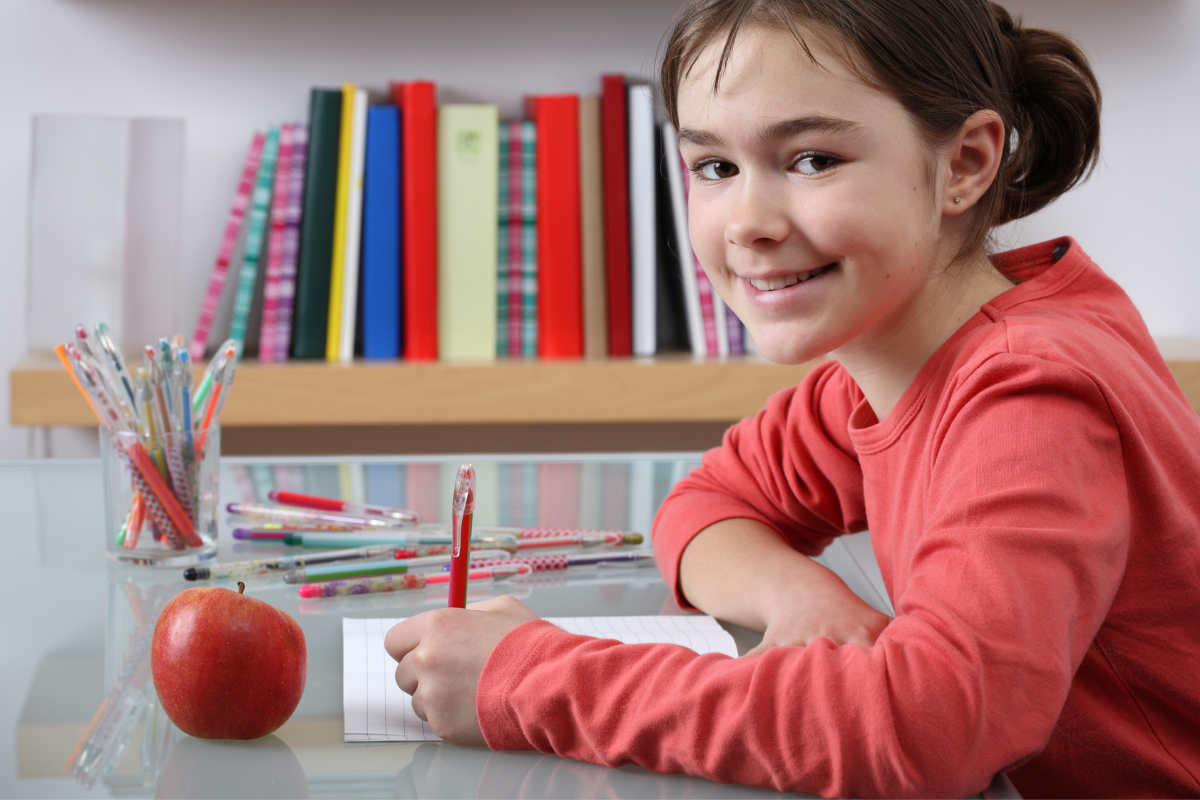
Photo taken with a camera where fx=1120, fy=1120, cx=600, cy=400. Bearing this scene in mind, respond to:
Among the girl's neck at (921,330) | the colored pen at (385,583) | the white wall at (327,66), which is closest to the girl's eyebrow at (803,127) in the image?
the girl's neck at (921,330)

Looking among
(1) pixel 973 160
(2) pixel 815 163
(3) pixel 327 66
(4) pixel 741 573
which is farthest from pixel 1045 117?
(3) pixel 327 66

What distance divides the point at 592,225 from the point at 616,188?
0.22ft

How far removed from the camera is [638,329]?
1.78 meters

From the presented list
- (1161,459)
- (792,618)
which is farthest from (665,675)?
(1161,459)

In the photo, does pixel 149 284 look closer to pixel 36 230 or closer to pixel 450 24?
pixel 36 230

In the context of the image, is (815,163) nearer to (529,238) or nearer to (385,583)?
(385,583)

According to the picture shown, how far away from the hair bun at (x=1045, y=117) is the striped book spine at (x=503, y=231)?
1.06 metres

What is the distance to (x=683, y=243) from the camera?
1767 mm

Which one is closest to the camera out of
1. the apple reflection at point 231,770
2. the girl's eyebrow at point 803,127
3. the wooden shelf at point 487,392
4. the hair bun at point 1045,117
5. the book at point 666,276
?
the apple reflection at point 231,770

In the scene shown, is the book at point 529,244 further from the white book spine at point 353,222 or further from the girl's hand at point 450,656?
the girl's hand at point 450,656

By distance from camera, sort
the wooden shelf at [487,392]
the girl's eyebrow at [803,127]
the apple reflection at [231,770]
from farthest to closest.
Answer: the wooden shelf at [487,392], the girl's eyebrow at [803,127], the apple reflection at [231,770]

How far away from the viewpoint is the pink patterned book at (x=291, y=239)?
5.72ft

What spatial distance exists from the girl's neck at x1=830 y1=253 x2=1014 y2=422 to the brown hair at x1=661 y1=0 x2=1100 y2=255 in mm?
23

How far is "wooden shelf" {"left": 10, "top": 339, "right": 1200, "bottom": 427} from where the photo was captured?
1667 mm
